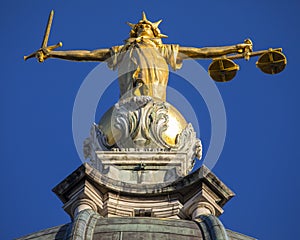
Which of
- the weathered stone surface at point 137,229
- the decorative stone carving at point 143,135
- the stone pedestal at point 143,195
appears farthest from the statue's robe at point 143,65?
the weathered stone surface at point 137,229

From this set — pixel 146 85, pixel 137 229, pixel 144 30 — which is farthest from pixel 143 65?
pixel 137 229

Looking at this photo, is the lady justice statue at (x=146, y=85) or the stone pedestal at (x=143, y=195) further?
the lady justice statue at (x=146, y=85)

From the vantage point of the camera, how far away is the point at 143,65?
76875 millimetres

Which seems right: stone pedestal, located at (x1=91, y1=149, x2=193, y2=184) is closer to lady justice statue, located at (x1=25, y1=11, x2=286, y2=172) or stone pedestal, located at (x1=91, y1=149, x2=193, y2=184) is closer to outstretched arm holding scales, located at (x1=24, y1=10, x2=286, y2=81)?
lady justice statue, located at (x1=25, y1=11, x2=286, y2=172)

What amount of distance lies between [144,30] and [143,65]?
2498 millimetres

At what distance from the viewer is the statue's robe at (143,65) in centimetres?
7675

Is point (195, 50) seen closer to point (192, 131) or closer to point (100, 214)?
point (192, 131)

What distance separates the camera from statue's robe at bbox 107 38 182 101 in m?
76.8

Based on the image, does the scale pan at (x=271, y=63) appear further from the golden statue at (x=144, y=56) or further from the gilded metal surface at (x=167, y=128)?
the gilded metal surface at (x=167, y=128)

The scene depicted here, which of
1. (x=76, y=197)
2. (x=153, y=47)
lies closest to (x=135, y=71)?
(x=153, y=47)

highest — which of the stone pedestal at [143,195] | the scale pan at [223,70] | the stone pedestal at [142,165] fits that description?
the scale pan at [223,70]

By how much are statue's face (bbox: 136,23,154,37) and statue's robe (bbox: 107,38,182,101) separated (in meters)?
0.61

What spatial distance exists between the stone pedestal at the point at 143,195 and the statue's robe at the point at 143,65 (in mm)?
5506

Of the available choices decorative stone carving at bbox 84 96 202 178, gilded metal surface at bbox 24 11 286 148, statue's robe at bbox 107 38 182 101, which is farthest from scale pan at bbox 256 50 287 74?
statue's robe at bbox 107 38 182 101
